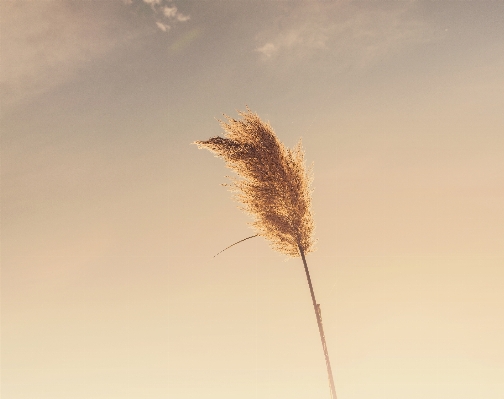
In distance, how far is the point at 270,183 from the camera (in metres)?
5.29

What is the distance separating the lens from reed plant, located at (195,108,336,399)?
5.27 metres

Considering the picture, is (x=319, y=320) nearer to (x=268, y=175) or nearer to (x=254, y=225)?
(x=254, y=225)

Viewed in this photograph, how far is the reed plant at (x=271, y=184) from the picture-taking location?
527cm

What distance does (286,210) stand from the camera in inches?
208

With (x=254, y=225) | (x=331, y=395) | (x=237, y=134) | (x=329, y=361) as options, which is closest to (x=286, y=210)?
(x=254, y=225)

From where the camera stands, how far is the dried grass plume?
5.27m

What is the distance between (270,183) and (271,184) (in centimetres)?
2

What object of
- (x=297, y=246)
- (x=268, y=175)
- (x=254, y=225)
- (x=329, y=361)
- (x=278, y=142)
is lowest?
(x=329, y=361)

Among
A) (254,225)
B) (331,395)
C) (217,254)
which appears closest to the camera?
(331,395)

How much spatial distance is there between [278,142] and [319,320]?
8.41 feet

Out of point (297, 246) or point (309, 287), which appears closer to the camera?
point (309, 287)

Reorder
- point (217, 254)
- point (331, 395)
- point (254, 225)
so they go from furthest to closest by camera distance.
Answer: point (254, 225)
point (217, 254)
point (331, 395)

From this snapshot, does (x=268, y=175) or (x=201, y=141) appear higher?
(x=201, y=141)

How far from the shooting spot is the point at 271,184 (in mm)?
5289
